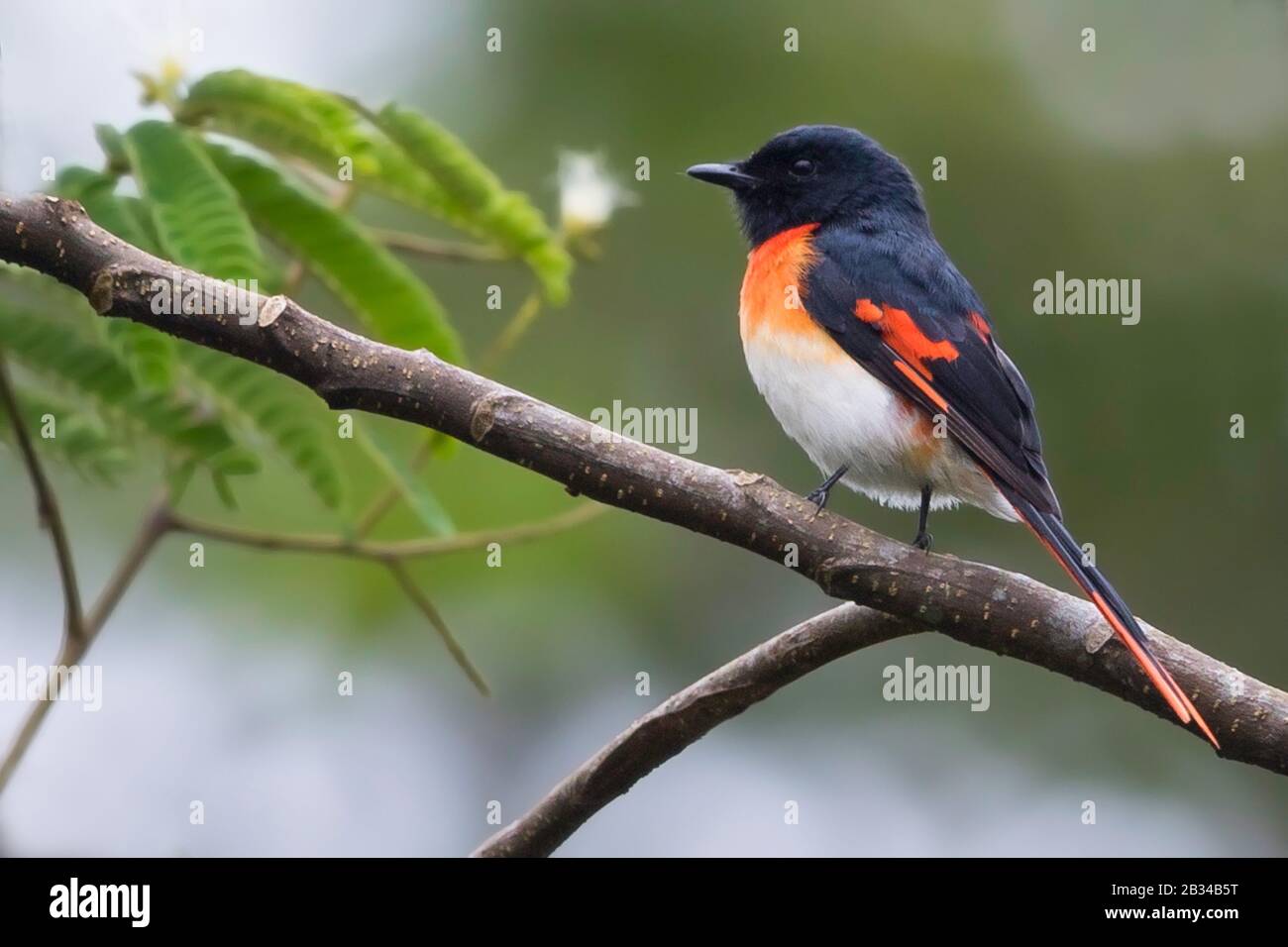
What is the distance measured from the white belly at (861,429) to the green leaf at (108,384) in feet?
4.33

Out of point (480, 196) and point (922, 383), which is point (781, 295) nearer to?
point (922, 383)

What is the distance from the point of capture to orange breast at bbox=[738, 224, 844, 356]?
3674 mm

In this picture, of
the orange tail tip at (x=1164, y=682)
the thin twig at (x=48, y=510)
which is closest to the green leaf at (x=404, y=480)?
the thin twig at (x=48, y=510)

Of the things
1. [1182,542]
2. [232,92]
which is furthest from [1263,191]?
[232,92]

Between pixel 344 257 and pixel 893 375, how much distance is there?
130 cm

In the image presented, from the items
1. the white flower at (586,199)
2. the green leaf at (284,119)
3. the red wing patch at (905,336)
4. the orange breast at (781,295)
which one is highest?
the white flower at (586,199)

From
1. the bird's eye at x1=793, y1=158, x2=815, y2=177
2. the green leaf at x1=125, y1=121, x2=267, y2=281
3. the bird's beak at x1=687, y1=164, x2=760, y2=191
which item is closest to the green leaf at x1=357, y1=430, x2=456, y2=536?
the green leaf at x1=125, y1=121, x2=267, y2=281

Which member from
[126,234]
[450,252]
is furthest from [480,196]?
[126,234]

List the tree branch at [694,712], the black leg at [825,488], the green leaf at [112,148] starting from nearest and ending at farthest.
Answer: the tree branch at [694,712]
the green leaf at [112,148]
the black leg at [825,488]

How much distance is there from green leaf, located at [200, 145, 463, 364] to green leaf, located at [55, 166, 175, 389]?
0.82ft

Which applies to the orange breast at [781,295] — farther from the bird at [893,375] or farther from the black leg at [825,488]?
the black leg at [825,488]

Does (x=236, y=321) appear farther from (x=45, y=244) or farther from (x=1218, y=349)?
(x=1218, y=349)

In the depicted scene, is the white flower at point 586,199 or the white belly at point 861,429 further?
the white flower at point 586,199

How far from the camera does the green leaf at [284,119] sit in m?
3.04
